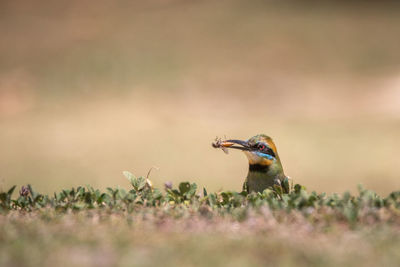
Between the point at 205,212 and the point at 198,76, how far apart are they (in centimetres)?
1607

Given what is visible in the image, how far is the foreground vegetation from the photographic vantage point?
92.4 inches

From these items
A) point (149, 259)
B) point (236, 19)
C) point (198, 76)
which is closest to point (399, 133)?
point (198, 76)

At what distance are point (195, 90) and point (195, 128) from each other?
352cm

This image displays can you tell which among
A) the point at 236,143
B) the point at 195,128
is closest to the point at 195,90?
the point at 195,128

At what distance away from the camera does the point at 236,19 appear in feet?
75.9

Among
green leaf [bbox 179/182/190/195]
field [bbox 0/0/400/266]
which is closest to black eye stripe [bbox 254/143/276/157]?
field [bbox 0/0/400/266]

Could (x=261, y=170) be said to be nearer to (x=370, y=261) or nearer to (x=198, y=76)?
(x=370, y=261)

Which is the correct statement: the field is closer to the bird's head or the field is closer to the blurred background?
the blurred background

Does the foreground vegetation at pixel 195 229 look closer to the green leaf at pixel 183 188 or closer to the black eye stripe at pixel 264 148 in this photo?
the green leaf at pixel 183 188

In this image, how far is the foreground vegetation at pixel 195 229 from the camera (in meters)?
2.35

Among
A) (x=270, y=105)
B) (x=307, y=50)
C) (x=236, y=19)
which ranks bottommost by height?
(x=270, y=105)

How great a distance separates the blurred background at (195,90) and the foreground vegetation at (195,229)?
7.02 metres

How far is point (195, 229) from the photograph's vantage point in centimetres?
281

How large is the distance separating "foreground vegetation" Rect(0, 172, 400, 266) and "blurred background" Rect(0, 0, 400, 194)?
702 centimetres
